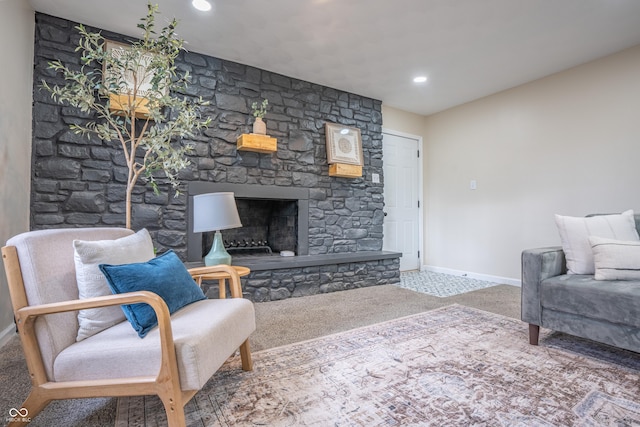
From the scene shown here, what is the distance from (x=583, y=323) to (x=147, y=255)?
2.47m

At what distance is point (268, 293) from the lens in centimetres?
327

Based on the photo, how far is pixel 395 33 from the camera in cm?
290

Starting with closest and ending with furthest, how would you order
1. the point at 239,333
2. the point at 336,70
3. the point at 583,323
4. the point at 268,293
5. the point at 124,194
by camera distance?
the point at 239,333
the point at 583,323
the point at 124,194
the point at 268,293
the point at 336,70

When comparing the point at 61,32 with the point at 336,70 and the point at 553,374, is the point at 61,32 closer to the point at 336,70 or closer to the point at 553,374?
the point at 336,70

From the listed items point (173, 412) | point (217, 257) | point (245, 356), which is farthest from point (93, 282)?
point (217, 257)

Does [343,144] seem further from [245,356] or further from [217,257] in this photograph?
[245,356]

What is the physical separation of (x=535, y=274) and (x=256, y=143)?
2.69m

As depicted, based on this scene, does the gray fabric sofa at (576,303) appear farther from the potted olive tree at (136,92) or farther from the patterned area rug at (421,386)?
the potted olive tree at (136,92)

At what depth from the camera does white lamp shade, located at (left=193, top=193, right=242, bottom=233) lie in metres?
2.42

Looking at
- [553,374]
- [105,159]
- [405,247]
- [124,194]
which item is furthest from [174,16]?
[405,247]

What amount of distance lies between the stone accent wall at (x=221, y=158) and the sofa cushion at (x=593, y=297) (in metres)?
2.44

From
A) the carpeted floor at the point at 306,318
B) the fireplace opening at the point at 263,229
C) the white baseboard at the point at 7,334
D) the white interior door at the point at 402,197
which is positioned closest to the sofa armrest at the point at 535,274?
the carpeted floor at the point at 306,318

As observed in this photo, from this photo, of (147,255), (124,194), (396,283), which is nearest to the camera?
(147,255)

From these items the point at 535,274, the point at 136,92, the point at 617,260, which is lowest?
the point at 535,274
